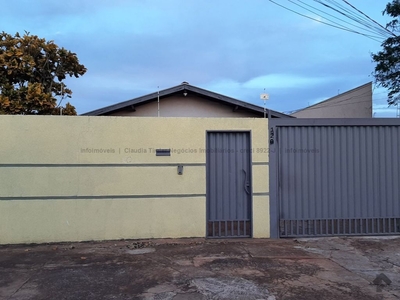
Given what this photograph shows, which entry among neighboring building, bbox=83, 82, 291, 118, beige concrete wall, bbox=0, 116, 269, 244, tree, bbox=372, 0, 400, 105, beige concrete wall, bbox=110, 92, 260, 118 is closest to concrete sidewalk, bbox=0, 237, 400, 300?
beige concrete wall, bbox=0, 116, 269, 244

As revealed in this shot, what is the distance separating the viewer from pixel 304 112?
23.1m

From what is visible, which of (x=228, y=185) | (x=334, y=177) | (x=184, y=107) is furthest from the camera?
(x=184, y=107)

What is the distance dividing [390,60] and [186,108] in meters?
8.96

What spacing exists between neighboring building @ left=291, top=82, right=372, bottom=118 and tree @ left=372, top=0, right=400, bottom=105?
1.48 metres

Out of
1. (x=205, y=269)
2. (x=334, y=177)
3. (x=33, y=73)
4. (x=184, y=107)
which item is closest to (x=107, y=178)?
(x=205, y=269)

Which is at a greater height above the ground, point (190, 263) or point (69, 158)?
point (69, 158)

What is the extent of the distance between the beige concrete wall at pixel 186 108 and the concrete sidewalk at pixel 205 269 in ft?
19.5

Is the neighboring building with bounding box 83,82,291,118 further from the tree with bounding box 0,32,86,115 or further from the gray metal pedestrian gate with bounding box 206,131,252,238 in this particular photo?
the gray metal pedestrian gate with bounding box 206,131,252,238

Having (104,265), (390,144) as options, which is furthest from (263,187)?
(104,265)

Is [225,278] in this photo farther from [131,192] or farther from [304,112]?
[304,112]

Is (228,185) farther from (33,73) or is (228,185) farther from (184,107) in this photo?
(33,73)

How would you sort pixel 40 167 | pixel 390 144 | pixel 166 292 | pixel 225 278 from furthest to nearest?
pixel 390 144 → pixel 40 167 → pixel 225 278 → pixel 166 292

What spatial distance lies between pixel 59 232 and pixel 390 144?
6626 millimetres

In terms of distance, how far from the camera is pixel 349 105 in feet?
58.6
